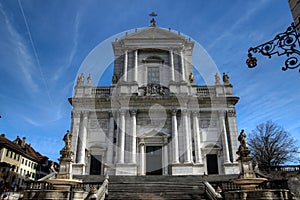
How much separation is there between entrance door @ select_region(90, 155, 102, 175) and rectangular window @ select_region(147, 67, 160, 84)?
1002 cm

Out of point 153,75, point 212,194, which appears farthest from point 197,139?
point 212,194

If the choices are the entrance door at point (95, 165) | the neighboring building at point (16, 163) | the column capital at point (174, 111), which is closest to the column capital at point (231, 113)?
the column capital at point (174, 111)

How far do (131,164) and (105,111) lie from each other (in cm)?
613

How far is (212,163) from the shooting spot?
73.2ft

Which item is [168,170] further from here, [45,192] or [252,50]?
[252,50]

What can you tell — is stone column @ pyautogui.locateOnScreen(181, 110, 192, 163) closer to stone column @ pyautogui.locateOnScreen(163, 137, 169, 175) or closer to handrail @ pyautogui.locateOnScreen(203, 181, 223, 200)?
stone column @ pyautogui.locateOnScreen(163, 137, 169, 175)

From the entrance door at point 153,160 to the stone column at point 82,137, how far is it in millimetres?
6067

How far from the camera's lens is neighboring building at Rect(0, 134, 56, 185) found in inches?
1344

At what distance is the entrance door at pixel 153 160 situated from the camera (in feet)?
72.2

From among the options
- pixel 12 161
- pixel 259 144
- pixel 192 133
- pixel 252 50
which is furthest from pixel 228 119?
pixel 12 161

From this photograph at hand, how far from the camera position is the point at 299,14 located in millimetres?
6383

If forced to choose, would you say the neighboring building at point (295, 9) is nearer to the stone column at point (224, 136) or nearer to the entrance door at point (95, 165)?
the stone column at point (224, 136)

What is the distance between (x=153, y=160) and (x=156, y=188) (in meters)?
8.35

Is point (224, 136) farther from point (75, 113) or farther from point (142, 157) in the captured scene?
point (75, 113)
